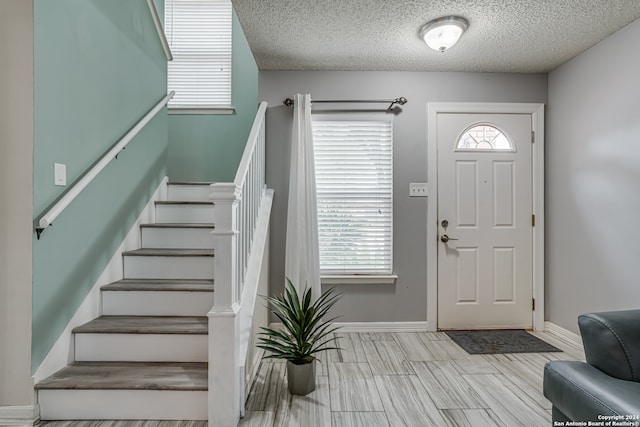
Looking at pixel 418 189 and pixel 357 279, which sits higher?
pixel 418 189

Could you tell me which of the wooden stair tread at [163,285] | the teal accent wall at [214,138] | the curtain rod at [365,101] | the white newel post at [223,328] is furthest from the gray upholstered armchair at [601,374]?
the teal accent wall at [214,138]

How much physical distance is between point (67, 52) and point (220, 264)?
1544 millimetres

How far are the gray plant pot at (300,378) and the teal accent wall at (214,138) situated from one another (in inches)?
92.7

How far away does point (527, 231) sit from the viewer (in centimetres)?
320

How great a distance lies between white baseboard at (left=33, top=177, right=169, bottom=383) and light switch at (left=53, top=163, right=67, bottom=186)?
2.16 ft

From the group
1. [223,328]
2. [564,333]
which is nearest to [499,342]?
[564,333]

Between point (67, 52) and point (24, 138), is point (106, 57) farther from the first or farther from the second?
point (24, 138)

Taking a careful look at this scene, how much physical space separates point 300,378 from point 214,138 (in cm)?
275

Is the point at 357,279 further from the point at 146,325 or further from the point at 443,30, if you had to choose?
the point at 443,30

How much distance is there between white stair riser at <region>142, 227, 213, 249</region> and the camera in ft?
8.96

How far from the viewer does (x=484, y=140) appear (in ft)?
10.5

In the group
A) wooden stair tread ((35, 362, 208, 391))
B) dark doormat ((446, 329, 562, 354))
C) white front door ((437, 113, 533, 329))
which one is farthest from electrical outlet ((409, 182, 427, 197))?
wooden stair tread ((35, 362, 208, 391))

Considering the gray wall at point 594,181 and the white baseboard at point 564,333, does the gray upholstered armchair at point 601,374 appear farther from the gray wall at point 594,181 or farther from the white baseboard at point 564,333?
the white baseboard at point 564,333

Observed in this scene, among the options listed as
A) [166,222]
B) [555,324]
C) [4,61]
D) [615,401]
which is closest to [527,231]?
[555,324]
